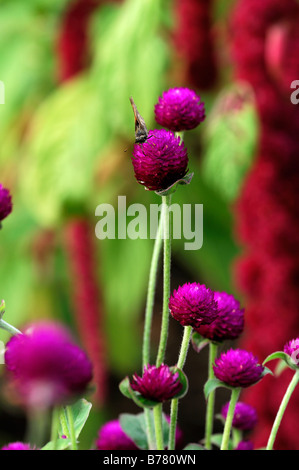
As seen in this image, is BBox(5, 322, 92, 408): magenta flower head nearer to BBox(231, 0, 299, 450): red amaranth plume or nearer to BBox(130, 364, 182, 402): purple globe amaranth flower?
BBox(130, 364, 182, 402): purple globe amaranth flower

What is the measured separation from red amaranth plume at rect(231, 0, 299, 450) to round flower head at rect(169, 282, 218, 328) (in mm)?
455

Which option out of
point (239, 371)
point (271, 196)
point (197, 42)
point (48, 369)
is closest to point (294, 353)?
point (239, 371)

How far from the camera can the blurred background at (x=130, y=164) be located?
2.54 ft

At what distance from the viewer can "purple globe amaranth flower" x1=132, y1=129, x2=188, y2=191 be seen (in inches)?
11.7

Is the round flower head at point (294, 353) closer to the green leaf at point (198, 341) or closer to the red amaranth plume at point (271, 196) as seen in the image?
the green leaf at point (198, 341)

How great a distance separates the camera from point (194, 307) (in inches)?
11.8

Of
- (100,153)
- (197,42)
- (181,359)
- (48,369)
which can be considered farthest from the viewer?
(100,153)

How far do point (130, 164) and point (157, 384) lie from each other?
1.06 m

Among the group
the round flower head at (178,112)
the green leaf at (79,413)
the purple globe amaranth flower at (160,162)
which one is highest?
the round flower head at (178,112)

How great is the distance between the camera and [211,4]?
1.01 meters

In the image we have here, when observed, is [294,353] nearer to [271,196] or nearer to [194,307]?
[194,307]

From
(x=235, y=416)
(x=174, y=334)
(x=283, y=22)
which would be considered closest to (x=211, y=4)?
(x=283, y=22)

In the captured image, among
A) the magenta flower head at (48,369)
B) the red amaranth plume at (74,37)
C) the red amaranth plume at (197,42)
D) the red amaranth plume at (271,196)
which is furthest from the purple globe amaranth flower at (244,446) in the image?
the red amaranth plume at (74,37)

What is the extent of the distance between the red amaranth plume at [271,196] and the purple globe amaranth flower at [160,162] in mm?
458
